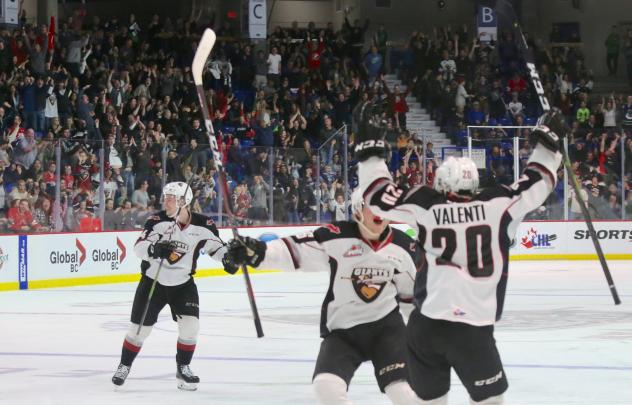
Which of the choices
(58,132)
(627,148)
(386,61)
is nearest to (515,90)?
(386,61)

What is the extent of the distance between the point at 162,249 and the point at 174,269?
0.64 feet

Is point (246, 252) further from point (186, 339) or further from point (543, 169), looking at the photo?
point (186, 339)

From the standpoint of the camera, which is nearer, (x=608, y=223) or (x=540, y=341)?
(x=540, y=341)

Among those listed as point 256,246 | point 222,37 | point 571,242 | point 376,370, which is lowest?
point 571,242

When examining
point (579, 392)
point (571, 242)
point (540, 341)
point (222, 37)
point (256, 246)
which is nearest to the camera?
point (256, 246)

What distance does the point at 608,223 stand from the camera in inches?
859

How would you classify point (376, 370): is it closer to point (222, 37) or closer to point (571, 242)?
point (571, 242)

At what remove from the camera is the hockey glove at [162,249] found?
27.7ft

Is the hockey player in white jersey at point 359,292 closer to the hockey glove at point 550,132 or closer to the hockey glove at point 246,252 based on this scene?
the hockey glove at point 246,252

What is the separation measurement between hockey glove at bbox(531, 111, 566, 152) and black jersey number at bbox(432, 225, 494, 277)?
0.45 metres

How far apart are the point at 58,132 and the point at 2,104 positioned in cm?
114

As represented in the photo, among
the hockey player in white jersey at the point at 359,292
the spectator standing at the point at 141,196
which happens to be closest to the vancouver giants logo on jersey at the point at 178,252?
the hockey player in white jersey at the point at 359,292

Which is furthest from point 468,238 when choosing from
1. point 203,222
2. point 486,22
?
point 486,22

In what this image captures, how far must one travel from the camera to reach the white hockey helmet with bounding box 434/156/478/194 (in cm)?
495
